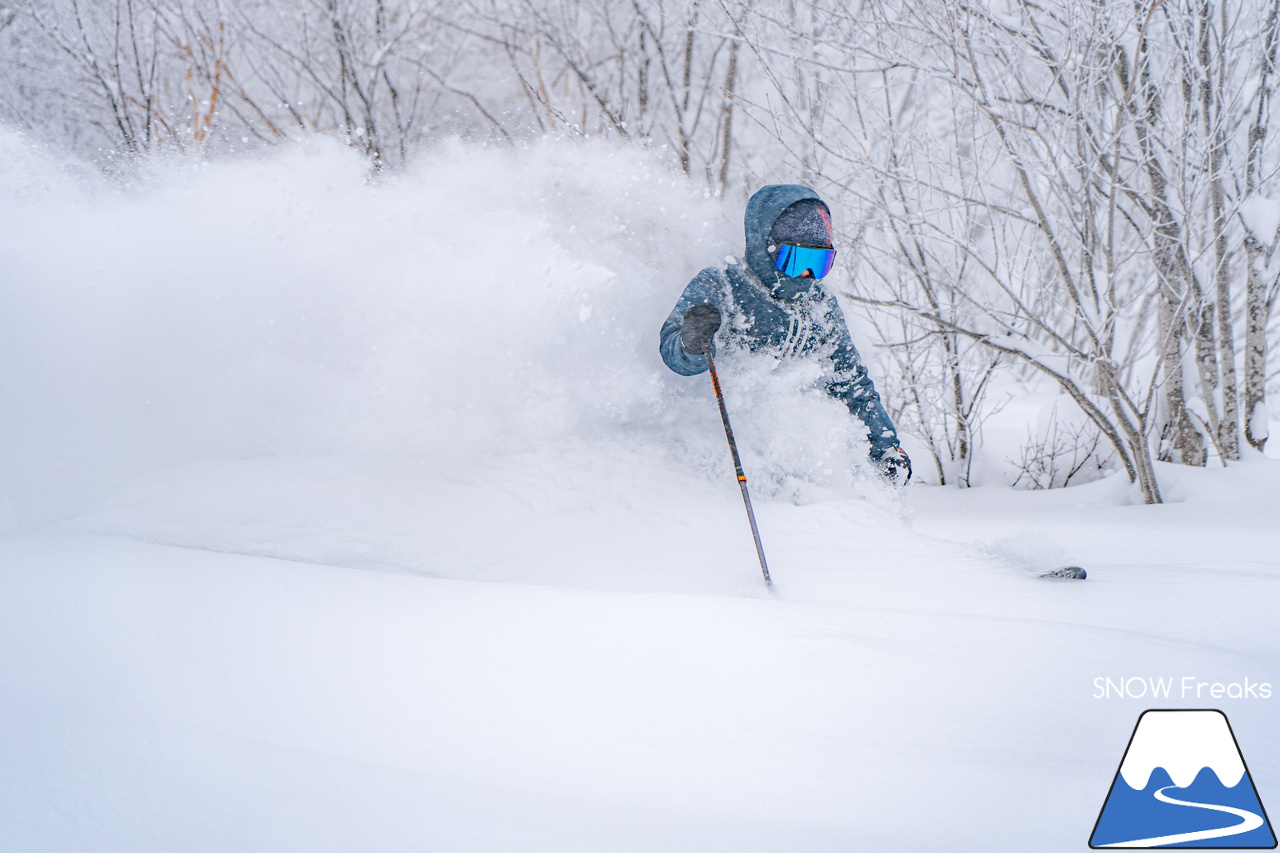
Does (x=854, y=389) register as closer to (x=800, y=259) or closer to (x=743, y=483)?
(x=800, y=259)

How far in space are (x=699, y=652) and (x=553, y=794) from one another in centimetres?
51

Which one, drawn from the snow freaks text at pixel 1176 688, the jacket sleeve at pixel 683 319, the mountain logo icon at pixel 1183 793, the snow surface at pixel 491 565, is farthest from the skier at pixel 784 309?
the mountain logo icon at pixel 1183 793

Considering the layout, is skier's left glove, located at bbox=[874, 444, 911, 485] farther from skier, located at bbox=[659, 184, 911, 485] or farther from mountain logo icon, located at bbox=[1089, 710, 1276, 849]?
mountain logo icon, located at bbox=[1089, 710, 1276, 849]

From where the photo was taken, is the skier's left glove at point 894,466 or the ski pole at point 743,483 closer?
the ski pole at point 743,483

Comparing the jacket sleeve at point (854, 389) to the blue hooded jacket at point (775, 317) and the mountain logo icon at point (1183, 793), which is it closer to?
the blue hooded jacket at point (775, 317)

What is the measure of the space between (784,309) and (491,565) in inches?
61.3

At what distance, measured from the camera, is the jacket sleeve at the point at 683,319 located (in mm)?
2484

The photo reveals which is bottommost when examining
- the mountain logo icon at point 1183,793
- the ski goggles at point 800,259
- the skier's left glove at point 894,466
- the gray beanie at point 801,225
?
the mountain logo icon at point 1183,793

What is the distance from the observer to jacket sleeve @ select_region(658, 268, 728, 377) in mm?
2484

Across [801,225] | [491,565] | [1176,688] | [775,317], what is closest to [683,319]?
[775,317]

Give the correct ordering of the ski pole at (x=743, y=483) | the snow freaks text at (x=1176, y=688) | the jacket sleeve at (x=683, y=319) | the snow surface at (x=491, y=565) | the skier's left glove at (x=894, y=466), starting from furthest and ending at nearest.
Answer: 1. the skier's left glove at (x=894, y=466)
2. the jacket sleeve at (x=683, y=319)
3. the ski pole at (x=743, y=483)
4. the snow freaks text at (x=1176, y=688)
5. the snow surface at (x=491, y=565)

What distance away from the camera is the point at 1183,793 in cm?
116

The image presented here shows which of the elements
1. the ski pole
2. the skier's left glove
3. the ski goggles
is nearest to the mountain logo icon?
Result: the ski pole

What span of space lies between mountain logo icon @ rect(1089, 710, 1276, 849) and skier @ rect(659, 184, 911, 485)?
161 centimetres
